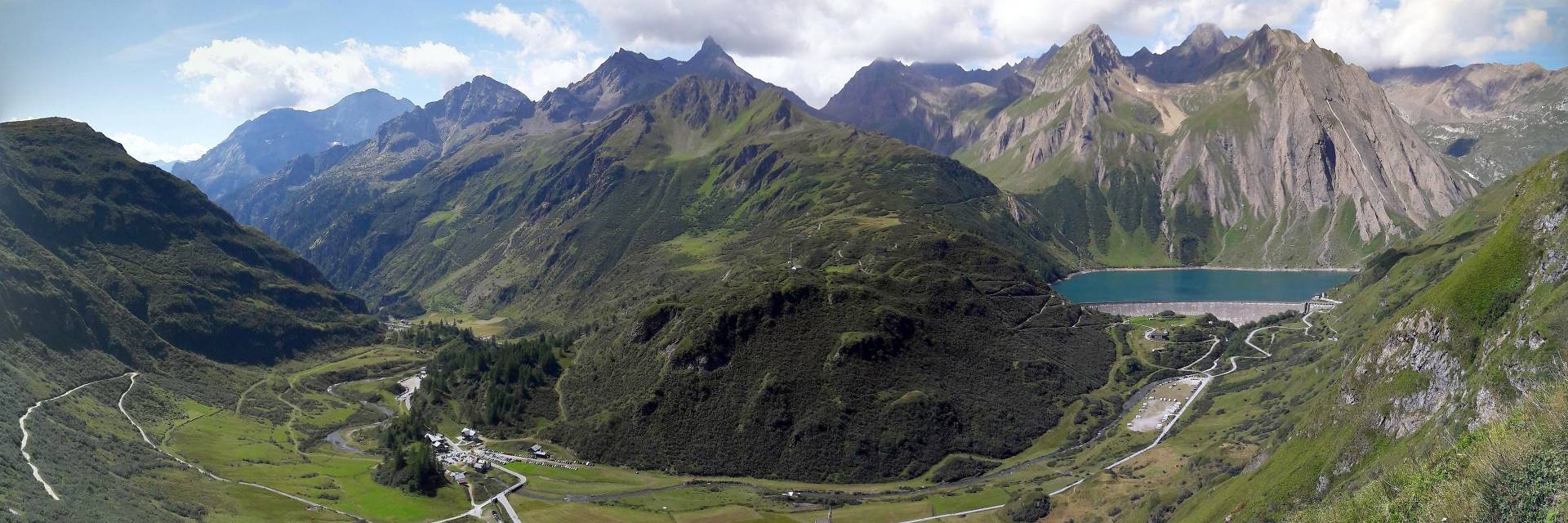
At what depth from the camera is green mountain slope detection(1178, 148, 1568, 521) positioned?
4391 centimetres

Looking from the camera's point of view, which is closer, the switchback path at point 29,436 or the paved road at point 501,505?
the switchback path at point 29,436

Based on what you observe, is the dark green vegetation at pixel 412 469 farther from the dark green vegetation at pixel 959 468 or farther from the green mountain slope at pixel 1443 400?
the green mountain slope at pixel 1443 400

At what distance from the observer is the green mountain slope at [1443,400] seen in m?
43.9

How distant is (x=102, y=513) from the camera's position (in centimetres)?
8725

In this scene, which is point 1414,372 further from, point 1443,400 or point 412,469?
point 412,469

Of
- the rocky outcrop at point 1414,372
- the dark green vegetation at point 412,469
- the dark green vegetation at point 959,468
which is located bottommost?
the dark green vegetation at point 412,469

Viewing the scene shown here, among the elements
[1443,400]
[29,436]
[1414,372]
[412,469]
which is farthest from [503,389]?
[1443,400]

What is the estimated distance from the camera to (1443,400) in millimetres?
78375

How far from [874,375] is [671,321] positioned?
4587 cm

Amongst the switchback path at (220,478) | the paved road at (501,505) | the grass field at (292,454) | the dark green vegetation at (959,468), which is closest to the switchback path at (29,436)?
the switchback path at (220,478)

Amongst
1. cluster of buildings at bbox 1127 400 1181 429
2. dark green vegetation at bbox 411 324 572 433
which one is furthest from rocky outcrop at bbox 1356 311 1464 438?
dark green vegetation at bbox 411 324 572 433

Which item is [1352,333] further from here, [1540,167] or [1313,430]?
[1313,430]

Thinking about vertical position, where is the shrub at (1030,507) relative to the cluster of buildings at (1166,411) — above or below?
below

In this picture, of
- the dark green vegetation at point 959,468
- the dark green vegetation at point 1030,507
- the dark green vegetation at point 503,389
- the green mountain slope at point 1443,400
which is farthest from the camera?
the dark green vegetation at point 503,389
